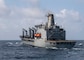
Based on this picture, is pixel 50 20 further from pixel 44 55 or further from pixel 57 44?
pixel 44 55

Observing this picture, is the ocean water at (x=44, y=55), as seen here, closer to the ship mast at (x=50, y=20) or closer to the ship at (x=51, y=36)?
the ship at (x=51, y=36)

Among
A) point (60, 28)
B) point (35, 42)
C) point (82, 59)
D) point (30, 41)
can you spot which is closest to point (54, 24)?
point (60, 28)

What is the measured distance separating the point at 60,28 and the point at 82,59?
54.5 m

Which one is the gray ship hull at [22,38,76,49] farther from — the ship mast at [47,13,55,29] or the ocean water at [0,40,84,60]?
the ship mast at [47,13,55,29]

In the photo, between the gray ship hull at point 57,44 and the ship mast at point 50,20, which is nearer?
the gray ship hull at point 57,44

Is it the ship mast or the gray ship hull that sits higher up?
the ship mast

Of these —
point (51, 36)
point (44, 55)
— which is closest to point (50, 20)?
point (51, 36)

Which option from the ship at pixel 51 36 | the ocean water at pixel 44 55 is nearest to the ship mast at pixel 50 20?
the ship at pixel 51 36

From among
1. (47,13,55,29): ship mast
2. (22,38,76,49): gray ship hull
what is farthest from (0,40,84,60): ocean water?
(47,13,55,29): ship mast

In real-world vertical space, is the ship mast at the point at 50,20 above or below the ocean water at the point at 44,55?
above

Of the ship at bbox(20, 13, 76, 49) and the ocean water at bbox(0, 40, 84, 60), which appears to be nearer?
the ocean water at bbox(0, 40, 84, 60)

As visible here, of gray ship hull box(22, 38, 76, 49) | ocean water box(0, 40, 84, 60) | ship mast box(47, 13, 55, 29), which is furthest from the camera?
ship mast box(47, 13, 55, 29)

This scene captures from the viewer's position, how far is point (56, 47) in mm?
125938

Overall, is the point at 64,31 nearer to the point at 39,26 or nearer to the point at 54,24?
the point at 54,24
